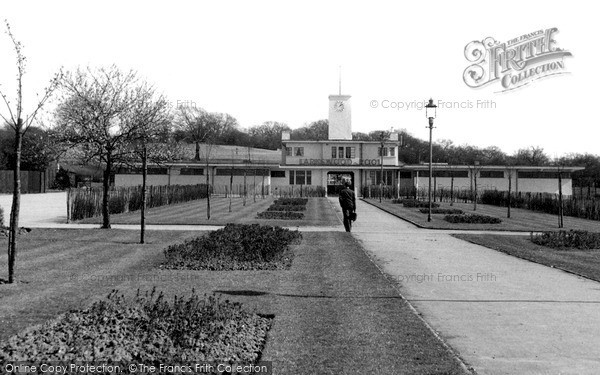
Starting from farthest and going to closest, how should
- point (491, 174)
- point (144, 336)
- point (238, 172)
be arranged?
point (491, 174), point (238, 172), point (144, 336)

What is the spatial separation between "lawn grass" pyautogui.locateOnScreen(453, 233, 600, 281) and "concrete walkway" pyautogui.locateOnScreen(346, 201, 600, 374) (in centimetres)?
48

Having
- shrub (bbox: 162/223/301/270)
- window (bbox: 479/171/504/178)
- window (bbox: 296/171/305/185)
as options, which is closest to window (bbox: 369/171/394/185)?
window (bbox: 296/171/305/185)

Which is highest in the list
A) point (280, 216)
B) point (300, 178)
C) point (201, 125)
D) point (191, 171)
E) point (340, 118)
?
point (201, 125)

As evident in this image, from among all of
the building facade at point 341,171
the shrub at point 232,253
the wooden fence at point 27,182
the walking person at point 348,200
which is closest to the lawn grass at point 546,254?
the walking person at point 348,200

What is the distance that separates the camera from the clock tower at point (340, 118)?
6162 centimetres

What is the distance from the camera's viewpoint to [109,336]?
539 centimetres

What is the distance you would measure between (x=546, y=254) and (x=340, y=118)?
48.2 metres

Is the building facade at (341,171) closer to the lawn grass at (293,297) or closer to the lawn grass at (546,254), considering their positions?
the lawn grass at (546,254)

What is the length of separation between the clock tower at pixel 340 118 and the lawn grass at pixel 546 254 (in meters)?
43.2

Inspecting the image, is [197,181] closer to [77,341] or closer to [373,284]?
[373,284]

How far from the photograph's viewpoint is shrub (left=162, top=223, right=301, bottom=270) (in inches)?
449

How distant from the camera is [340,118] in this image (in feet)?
203

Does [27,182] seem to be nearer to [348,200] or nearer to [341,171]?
[341,171]

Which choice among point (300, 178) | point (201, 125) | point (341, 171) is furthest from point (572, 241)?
point (201, 125)
